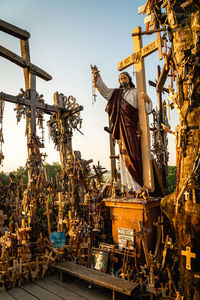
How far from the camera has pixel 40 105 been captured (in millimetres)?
7832

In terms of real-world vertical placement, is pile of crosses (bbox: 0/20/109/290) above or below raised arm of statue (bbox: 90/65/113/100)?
below

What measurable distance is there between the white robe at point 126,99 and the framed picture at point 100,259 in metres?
1.53

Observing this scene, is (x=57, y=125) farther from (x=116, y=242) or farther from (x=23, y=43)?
(x=116, y=242)

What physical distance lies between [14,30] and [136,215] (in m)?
6.78

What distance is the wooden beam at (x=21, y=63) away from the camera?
7082 millimetres

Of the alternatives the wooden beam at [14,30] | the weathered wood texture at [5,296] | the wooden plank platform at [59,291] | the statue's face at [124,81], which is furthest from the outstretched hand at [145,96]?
the wooden beam at [14,30]

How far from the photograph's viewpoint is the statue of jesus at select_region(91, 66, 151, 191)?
16.6ft

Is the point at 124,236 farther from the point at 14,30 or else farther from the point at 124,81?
the point at 14,30

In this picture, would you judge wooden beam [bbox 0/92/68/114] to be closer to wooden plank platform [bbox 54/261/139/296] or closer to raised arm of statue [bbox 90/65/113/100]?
raised arm of statue [bbox 90/65/113/100]

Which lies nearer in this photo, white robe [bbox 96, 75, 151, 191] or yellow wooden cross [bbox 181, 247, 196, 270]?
yellow wooden cross [bbox 181, 247, 196, 270]

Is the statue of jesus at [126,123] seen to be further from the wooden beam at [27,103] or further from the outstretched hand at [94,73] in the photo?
the wooden beam at [27,103]

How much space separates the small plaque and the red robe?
1054 millimetres

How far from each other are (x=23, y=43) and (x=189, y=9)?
20.3 ft

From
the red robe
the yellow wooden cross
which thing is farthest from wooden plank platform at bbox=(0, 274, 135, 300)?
the red robe
